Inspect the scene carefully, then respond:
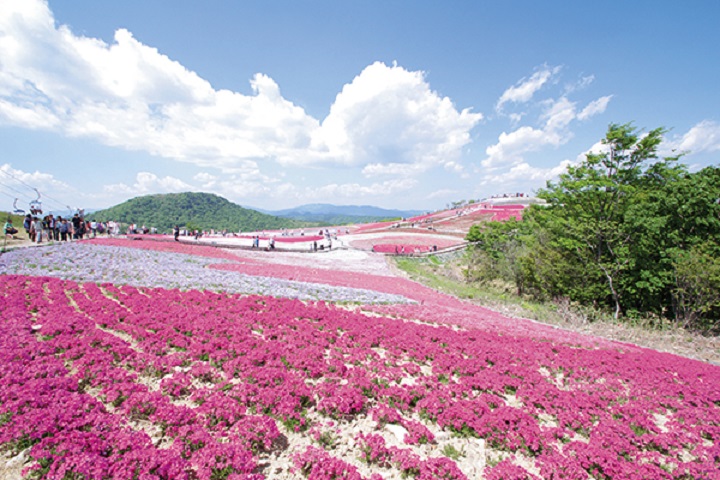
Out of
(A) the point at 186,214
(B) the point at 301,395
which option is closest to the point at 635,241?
(B) the point at 301,395

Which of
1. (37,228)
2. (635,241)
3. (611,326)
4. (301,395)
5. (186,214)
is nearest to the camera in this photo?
(301,395)

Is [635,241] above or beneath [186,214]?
beneath

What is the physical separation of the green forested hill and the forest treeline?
12325 cm

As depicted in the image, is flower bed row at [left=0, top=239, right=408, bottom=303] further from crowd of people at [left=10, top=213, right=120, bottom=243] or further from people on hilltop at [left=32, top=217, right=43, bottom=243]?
crowd of people at [left=10, top=213, right=120, bottom=243]

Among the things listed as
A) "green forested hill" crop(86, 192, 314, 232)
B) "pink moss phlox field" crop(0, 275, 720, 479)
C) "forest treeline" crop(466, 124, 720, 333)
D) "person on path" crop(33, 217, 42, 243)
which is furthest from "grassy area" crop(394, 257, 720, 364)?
"green forested hill" crop(86, 192, 314, 232)

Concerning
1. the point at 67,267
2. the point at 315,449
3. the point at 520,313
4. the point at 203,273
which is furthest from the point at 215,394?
the point at 520,313

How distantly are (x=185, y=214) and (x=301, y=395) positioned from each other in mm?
183172

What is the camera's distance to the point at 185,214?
161875 millimetres

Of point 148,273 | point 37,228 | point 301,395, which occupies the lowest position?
point 301,395

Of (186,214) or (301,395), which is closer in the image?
(301,395)

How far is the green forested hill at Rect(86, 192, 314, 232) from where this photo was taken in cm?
13550

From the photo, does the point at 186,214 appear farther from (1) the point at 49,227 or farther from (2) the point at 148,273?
(2) the point at 148,273

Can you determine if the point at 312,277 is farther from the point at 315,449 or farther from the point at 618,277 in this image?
the point at 618,277

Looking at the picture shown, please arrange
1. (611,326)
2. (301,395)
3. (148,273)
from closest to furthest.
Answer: (301,395) < (148,273) < (611,326)
